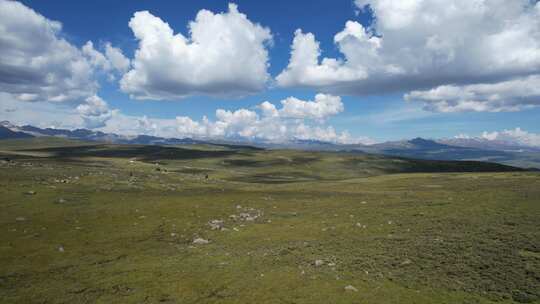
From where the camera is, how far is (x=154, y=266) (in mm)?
31562

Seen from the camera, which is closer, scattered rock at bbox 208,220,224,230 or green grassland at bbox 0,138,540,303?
green grassland at bbox 0,138,540,303

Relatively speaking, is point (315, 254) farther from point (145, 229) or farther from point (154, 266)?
point (145, 229)

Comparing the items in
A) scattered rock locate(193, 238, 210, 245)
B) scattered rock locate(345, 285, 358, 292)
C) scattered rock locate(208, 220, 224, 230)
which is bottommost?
scattered rock locate(208, 220, 224, 230)

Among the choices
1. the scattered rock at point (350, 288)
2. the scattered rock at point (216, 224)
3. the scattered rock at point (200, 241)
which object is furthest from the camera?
the scattered rock at point (216, 224)

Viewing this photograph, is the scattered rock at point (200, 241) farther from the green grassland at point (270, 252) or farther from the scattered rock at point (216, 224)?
the scattered rock at point (216, 224)

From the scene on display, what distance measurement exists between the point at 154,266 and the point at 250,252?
30.3 feet

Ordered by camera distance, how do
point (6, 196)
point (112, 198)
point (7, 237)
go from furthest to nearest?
point (112, 198) < point (6, 196) < point (7, 237)

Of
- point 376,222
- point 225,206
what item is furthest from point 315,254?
point 225,206

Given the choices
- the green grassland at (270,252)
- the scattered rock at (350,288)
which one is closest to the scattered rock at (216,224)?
the green grassland at (270,252)

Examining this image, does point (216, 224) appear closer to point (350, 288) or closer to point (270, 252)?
point (270, 252)

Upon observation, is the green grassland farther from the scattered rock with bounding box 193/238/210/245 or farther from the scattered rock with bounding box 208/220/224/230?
the scattered rock with bounding box 193/238/210/245

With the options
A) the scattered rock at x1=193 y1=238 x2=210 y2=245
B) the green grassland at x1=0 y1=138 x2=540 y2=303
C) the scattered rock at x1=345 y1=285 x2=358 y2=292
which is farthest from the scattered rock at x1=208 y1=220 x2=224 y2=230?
the scattered rock at x1=345 y1=285 x2=358 y2=292

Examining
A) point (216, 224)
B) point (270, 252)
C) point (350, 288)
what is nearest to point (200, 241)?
point (216, 224)

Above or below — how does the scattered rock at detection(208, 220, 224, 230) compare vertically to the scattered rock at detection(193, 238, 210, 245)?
below
